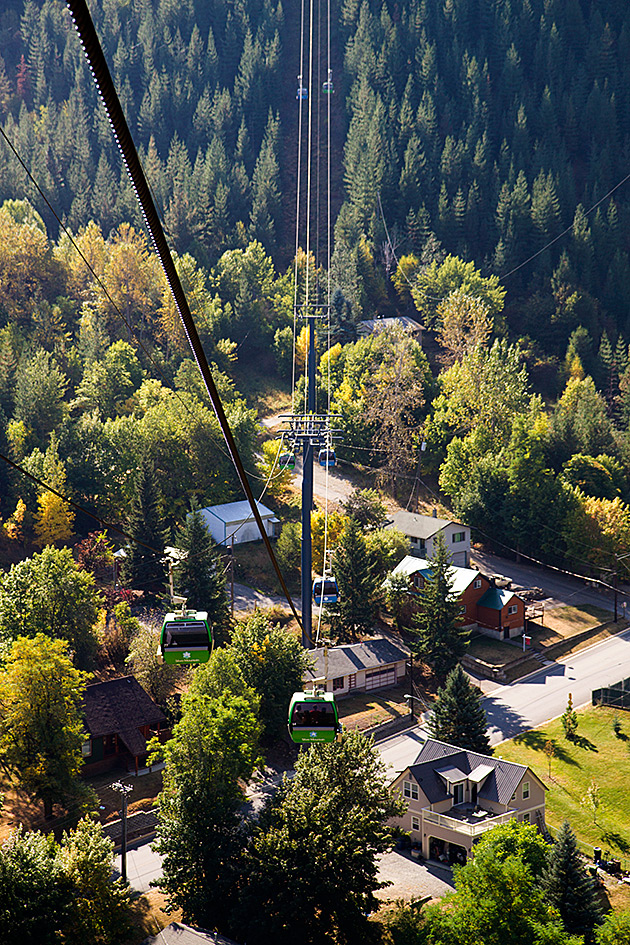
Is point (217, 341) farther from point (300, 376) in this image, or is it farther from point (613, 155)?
point (613, 155)

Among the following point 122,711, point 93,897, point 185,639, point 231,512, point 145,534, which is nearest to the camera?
point 185,639

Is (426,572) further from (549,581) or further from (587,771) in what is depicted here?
(587,771)

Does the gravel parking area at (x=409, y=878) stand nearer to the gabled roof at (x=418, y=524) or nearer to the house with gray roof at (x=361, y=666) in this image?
the house with gray roof at (x=361, y=666)

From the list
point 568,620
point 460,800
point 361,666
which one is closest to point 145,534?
point 361,666

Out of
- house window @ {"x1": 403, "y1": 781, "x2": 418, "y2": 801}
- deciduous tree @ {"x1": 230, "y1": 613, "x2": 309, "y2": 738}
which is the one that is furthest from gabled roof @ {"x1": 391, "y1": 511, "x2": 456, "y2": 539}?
house window @ {"x1": 403, "y1": 781, "x2": 418, "y2": 801}

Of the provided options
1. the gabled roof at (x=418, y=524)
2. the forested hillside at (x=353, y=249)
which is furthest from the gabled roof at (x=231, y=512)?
the gabled roof at (x=418, y=524)

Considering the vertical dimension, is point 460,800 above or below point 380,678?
below
